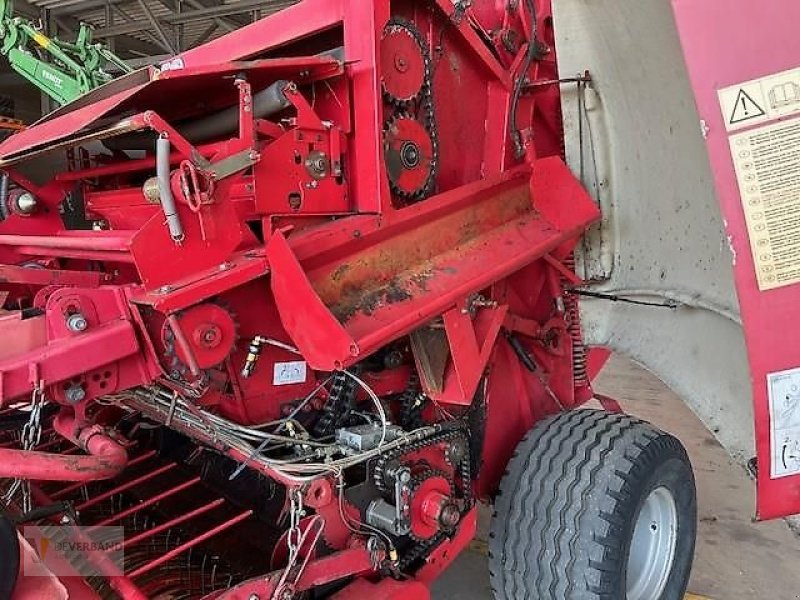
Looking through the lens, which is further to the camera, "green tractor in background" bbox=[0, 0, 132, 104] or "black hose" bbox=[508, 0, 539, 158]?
"green tractor in background" bbox=[0, 0, 132, 104]

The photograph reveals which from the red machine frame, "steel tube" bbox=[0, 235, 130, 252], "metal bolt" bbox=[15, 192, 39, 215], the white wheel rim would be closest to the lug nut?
the red machine frame

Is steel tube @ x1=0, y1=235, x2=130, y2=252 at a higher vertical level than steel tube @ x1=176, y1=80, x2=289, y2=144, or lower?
lower

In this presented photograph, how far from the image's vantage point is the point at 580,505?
7.89 ft

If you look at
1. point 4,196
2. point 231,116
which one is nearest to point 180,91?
point 231,116

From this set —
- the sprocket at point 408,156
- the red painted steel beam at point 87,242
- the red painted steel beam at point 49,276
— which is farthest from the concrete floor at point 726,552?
A: the red painted steel beam at point 87,242

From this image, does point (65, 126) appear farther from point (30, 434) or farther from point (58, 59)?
point (58, 59)

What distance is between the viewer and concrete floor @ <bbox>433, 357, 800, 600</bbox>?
123 inches

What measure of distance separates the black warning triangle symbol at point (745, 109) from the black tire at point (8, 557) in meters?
1.85

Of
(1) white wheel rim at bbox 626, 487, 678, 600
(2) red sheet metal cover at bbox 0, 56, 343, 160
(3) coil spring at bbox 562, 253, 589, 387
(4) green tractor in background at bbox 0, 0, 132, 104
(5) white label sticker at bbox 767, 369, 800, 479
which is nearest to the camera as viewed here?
(5) white label sticker at bbox 767, 369, 800, 479

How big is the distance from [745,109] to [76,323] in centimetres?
164

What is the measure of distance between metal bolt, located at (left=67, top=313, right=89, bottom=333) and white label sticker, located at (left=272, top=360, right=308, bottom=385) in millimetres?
600

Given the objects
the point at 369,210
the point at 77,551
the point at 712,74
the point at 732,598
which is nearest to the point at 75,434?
the point at 77,551

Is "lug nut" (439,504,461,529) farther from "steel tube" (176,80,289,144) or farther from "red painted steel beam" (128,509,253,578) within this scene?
"steel tube" (176,80,289,144)

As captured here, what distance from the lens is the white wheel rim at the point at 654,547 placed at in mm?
2729
